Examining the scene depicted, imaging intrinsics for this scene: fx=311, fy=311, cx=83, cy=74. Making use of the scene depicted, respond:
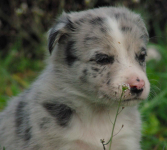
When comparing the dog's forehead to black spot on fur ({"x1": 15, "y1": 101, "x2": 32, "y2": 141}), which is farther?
black spot on fur ({"x1": 15, "y1": 101, "x2": 32, "y2": 141})

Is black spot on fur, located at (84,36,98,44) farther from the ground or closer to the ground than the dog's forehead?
closer to the ground

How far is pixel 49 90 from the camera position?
387 centimetres

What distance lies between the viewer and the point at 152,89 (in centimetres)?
409

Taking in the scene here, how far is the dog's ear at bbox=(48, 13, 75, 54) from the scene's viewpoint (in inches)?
145

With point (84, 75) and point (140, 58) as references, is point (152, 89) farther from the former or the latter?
point (84, 75)

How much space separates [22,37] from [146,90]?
19.8 feet

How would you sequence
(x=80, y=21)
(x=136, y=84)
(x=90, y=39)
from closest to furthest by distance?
(x=136, y=84), (x=90, y=39), (x=80, y=21)

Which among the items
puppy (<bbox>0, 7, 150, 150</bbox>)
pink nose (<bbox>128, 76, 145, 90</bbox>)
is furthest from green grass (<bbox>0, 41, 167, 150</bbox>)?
pink nose (<bbox>128, 76, 145, 90</bbox>)

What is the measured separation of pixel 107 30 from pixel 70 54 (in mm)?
533

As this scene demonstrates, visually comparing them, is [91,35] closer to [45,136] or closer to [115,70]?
[115,70]

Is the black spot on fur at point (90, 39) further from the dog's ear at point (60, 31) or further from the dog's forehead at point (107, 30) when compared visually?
the dog's ear at point (60, 31)

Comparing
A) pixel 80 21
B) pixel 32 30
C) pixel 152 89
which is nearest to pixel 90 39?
pixel 80 21

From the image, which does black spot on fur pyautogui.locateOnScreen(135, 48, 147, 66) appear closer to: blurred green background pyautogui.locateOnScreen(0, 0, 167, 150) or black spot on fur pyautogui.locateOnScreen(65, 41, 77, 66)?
black spot on fur pyautogui.locateOnScreen(65, 41, 77, 66)

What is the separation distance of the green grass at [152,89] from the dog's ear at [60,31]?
1.31 metres
